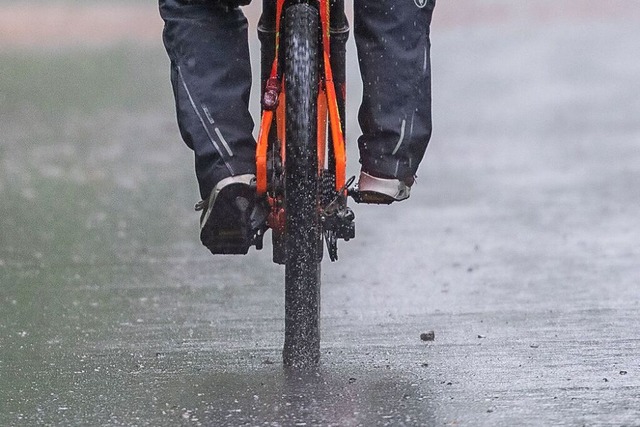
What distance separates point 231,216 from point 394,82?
0.64 meters

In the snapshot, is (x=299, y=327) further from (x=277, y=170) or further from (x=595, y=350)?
(x=595, y=350)

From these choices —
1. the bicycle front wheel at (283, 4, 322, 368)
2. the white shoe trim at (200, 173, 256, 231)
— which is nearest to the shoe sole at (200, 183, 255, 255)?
the white shoe trim at (200, 173, 256, 231)

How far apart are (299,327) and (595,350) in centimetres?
101

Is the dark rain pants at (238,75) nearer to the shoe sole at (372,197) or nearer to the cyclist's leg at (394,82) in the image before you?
the cyclist's leg at (394,82)

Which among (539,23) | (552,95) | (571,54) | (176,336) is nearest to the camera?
(176,336)

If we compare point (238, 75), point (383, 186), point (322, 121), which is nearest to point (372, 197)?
point (383, 186)

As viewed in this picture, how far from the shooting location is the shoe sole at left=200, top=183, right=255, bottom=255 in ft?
16.7

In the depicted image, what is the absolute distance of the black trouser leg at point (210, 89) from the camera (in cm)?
511

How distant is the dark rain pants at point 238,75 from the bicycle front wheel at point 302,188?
0.76 ft

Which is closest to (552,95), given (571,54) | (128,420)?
(571,54)

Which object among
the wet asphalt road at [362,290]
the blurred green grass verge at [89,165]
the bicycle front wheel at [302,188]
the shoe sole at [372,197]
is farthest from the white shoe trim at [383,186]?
the blurred green grass verge at [89,165]

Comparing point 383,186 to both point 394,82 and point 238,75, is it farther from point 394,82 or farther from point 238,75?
point 238,75

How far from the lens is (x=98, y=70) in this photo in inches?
714

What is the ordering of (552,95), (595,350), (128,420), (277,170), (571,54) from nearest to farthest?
(128,420) < (277,170) < (595,350) < (552,95) < (571,54)
